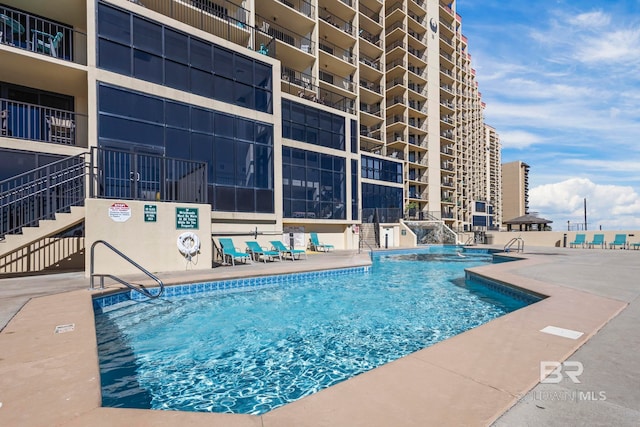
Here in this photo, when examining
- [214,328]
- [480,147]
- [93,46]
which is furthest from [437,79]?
[214,328]

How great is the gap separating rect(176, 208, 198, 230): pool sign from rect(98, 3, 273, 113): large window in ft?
18.9

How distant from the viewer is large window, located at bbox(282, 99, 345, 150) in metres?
18.8

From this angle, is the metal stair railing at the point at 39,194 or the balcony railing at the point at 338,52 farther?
the balcony railing at the point at 338,52

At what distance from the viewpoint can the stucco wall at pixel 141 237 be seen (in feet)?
29.6

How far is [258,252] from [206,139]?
218 inches

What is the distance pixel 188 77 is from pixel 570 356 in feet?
49.2

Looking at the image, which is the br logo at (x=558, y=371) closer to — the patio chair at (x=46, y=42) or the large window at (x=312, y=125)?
the patio chair at (x=46, y=42)

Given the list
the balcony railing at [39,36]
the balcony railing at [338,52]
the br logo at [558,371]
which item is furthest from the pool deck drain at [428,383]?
the balcony railing at [338,52]

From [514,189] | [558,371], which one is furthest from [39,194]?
[514,189]

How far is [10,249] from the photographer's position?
7824 millimetres

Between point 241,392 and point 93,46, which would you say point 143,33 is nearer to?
point 93,46

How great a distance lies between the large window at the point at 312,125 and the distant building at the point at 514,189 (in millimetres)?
89347

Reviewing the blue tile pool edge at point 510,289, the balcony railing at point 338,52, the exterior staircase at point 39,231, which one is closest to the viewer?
the blue tile pool edge at point 510,289

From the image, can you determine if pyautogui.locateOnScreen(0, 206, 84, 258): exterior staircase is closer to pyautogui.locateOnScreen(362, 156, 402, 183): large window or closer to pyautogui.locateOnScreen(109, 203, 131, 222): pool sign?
pyautogui.locateOnScreen(109, 203, 131, 222): pool sign
